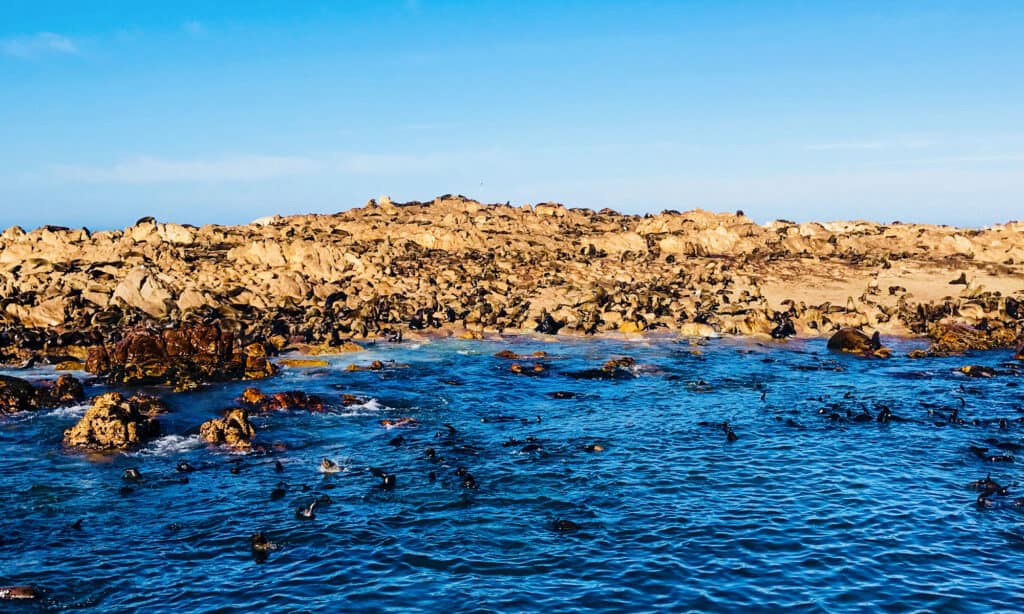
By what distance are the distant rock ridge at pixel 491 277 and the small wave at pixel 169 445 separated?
24394 millimetres

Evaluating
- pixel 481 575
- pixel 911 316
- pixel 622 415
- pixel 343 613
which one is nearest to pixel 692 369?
pixel 622 415

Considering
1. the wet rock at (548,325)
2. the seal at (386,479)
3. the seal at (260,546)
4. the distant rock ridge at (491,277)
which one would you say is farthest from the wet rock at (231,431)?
the wet rock at (548,325)

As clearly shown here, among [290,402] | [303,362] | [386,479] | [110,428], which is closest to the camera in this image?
[386,479]

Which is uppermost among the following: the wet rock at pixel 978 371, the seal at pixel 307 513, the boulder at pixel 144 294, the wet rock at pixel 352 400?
the boulder at pixel 144 294

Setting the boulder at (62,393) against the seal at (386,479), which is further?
the boulder at (62,393)

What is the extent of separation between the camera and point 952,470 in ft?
105

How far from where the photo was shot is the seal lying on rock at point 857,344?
2389 inches

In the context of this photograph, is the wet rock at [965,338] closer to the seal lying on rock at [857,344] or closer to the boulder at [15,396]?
the seal lying on rock at [857,344]

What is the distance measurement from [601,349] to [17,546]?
46.3 m

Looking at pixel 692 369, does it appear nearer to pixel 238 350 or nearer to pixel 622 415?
pixel 622 415

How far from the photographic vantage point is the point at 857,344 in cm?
6184

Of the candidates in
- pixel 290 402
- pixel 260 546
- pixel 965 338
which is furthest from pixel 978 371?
pixel 260 546

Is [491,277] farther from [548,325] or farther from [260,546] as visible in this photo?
[260,546]

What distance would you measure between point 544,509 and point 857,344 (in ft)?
145
